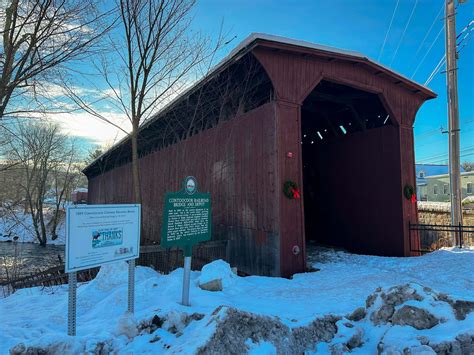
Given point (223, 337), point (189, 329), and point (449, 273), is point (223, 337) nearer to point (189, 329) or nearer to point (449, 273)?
point (189, 329)

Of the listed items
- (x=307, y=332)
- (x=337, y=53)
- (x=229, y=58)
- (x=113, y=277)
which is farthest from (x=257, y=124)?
(x=307, y=332)

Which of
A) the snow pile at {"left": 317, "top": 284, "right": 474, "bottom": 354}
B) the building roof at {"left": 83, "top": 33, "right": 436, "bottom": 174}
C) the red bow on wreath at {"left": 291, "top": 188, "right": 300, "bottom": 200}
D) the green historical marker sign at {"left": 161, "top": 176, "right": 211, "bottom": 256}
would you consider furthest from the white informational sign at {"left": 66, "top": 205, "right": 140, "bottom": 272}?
the building roof at {"left": 83, "top": 33, "right": 436, "bottom": 174}

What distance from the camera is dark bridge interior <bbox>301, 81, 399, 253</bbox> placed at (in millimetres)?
9859

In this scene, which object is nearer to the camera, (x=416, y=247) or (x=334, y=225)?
(x=416, y=247)

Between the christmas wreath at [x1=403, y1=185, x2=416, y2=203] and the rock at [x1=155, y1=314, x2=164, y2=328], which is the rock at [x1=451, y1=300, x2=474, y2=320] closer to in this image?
the rock at [x1=155, y1=314, x2=164, y2=328]

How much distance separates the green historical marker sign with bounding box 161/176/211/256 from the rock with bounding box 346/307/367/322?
2.08 m

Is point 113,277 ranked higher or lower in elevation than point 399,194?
lower

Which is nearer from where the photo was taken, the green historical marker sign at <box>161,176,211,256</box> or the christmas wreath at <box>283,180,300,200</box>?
the green historical marker sign at <box>161,176,211,256</box>

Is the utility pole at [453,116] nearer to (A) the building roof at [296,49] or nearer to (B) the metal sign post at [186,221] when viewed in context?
(A) the building roof at [296,49]

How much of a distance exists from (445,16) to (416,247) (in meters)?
9.03

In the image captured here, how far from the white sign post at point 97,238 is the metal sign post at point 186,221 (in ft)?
1.25

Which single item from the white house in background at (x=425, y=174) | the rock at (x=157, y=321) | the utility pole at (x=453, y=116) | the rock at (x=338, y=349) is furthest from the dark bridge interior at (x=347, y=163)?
the white house in background at (x=425, y=174)

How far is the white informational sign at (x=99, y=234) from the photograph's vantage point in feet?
10.4

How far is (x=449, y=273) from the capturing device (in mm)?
6340
